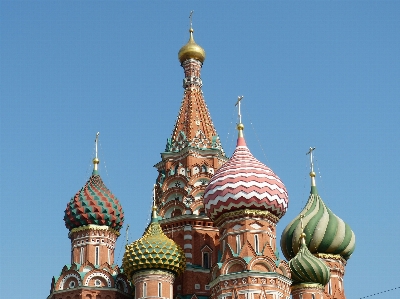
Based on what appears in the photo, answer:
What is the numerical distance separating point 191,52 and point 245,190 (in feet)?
27.2

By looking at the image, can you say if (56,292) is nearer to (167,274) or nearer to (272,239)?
(167,274)

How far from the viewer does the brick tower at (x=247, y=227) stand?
88.6ft

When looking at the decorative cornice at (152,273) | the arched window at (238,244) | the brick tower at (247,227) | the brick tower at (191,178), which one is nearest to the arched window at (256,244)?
the brick tower at (247,227)

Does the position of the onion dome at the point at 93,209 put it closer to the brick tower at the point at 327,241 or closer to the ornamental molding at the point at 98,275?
the ornamental molding at the point at 98,275

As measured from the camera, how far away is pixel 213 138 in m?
33.0

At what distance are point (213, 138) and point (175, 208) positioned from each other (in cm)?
304

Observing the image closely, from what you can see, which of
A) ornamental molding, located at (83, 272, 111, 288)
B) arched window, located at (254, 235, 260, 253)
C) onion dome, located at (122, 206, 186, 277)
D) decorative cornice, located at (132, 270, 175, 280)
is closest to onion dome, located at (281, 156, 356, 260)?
arched window, located at (254, 235, 260, 253)

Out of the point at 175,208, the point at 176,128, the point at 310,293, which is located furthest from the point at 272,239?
the point at 176,128

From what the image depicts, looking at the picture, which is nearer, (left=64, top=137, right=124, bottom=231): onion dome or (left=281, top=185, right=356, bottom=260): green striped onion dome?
(left=64, top=137, right=124, bottom=231): onion dome

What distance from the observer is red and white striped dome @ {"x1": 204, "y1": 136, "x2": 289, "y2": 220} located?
28.1 meters

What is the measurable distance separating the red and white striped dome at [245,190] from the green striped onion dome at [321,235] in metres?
3.78

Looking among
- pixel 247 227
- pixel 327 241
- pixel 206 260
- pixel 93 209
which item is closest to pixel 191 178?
pixel 206 260

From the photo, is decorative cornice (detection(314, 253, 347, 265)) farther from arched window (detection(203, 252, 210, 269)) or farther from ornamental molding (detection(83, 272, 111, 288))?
ornamental molding (detection(83, 272, 111, 288))

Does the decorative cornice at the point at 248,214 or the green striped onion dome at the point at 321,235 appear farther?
the green striped onion dome at the point at 321,235
